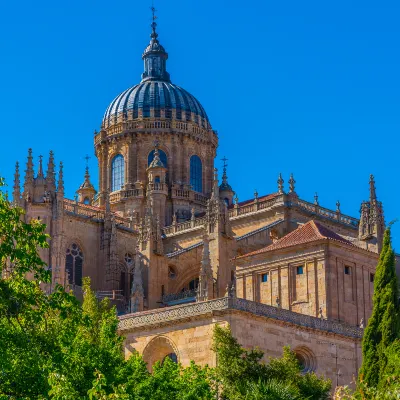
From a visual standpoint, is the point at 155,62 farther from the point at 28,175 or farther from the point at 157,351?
the point at 157,351

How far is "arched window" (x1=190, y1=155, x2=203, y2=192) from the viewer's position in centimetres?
7325

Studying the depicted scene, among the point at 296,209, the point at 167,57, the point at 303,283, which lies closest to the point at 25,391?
the point at 303,283

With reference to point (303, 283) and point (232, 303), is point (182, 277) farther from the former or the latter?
point (232, 303)

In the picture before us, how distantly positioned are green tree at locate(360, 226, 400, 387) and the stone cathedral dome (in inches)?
1527

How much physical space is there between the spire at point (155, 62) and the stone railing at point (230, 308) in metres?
33.4

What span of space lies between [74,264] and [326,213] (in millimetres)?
14909

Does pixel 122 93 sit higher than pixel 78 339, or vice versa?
pixel 122 93

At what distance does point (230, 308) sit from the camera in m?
40.8

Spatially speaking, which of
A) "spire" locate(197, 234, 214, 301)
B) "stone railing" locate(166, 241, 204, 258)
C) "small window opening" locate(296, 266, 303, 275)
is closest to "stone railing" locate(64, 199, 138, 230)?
"stone railing" locate(166, 241, 204, 258)

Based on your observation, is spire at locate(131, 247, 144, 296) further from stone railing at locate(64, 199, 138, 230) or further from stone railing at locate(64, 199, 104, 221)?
stone railing at locate(64, 199, 104, 221)

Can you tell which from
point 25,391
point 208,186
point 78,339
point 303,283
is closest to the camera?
point 25,391

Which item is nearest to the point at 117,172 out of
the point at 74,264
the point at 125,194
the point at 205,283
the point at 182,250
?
the point at 125,194

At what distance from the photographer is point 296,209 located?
2461 inches

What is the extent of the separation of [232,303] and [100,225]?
23921 mm
